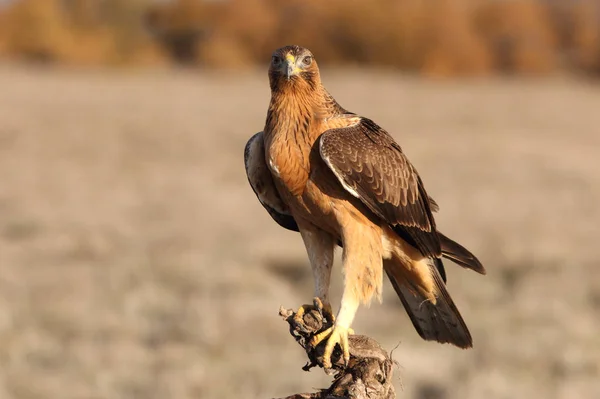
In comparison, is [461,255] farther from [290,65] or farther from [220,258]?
[220,258]

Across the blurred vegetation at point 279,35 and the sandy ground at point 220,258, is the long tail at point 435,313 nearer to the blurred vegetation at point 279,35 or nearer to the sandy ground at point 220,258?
the sandy ground at point 220,258

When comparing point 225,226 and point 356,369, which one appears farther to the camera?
point 225,226

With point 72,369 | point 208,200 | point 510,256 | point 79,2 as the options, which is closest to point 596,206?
point 510,256

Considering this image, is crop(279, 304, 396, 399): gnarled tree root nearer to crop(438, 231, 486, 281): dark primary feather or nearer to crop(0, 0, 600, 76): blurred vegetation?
crop(438, 231, 486, 281): dark primary feather

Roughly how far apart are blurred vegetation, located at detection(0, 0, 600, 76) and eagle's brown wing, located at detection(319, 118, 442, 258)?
119 feet

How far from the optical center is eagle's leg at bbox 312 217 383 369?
5.21 metres

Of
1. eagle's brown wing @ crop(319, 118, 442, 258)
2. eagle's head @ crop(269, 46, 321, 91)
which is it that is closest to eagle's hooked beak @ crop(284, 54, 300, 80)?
eagle's head @ crop(269, 46, 321, 91)

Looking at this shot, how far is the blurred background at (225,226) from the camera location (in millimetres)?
11344

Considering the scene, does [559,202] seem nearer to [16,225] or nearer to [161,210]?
[161,210]

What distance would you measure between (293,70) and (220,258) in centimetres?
1034

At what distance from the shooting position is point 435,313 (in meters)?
5.66

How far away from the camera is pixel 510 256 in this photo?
621 inches

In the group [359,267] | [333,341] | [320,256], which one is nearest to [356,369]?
[333,341]

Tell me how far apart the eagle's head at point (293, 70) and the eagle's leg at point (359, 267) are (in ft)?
2.49
